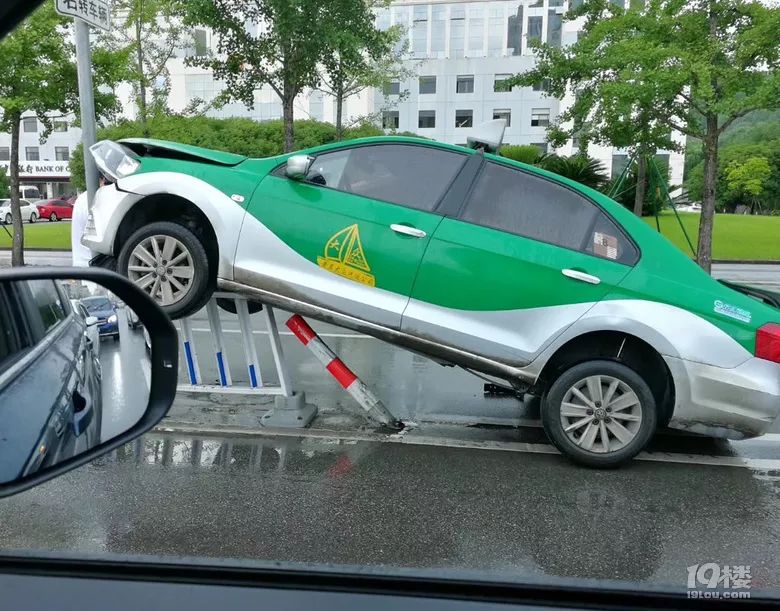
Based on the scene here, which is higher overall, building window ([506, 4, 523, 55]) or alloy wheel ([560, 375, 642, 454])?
building window ([506, 4, 523, 55])

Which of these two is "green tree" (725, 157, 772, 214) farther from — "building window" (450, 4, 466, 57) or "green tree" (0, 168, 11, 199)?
"green tree" (0, 168, 11, 199)

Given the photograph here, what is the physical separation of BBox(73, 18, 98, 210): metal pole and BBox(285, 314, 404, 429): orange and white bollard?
2.01m

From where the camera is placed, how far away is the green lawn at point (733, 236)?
18703mm

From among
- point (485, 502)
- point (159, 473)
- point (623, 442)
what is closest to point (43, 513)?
point (159, 473)

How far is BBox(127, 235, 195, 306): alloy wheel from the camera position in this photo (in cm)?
455

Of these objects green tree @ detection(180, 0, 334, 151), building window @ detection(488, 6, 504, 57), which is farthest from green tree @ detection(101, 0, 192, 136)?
building window @ detection(488, 6, 504, 57)

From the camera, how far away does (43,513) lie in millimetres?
3531

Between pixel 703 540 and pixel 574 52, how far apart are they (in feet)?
29.5

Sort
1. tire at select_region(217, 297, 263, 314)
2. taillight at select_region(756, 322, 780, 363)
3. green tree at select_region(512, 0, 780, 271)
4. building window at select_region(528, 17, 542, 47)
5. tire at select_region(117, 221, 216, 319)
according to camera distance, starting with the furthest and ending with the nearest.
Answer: building window at select_region(528, 17, 542, 47), green tree at select_region(512, 0, 780, 271), tire at select_region(217, 297, 263, 314), tire at select_region(117, 221, 216, 319), taillight at select_region(756, 322, 780, 363)

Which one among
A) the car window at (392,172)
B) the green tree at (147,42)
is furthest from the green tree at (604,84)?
the green tree at (147,42)

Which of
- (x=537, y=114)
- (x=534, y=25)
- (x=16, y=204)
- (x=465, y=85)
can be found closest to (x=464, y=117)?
(x=465, y=85)

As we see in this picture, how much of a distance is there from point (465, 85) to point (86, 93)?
26.3 metres

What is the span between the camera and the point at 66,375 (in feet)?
5.08

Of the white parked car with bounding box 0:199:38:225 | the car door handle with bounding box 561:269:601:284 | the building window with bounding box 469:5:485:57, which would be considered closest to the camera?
the car door handle with bounding box 561:269:601:284
